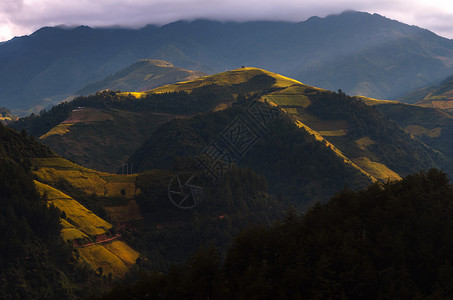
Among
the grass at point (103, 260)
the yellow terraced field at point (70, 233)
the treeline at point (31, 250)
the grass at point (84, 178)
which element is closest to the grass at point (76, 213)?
the yellow terraced field at point (70, 233)

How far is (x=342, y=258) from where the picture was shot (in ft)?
189

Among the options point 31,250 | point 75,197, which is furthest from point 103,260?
point 75,197

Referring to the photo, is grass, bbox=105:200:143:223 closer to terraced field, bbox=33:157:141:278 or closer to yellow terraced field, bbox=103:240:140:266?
terraced field, bbox=33:157:141:278

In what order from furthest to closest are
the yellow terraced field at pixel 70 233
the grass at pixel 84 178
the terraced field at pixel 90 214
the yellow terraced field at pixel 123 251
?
the grass at pixel 84 178 → the yellow terraced field at pixel 123 251 → the terraced field at pixel 90 214 → the yellow terraced field at pixel 70 233

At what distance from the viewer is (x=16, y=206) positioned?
111625 mm

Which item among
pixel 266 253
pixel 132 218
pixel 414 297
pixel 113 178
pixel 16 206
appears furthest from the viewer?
pixel 113 178

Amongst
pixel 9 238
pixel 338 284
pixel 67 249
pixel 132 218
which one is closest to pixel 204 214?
pixel 132 218

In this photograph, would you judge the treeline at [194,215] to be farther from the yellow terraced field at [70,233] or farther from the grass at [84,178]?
the yellow terraced field at [70,233]

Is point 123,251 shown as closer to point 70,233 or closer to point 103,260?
point 103,260

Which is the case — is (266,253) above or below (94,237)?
above

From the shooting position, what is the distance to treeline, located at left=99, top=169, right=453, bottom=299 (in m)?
54.8

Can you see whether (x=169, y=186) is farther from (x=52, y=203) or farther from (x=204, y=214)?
(x=52, y=203)

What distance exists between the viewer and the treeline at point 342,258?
5484 cm

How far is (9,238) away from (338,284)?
73.3 m
